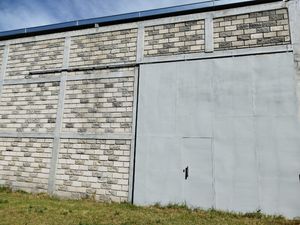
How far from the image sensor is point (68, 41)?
28.9 feet

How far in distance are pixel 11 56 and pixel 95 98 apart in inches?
155

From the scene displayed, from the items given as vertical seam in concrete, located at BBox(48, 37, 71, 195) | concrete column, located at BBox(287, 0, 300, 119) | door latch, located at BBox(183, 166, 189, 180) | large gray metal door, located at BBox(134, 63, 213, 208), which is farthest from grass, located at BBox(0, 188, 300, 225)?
concrete column, located at BBox(287, 0, 300, 119)

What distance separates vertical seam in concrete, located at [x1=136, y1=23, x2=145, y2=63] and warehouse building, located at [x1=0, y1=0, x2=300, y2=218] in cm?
3

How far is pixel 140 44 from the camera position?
7879mm

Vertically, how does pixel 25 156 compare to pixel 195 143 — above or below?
below

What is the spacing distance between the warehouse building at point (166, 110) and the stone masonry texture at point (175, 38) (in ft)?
0.10

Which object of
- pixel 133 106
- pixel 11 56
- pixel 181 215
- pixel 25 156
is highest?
pixel 11 56

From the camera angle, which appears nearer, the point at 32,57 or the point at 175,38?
the point at 175,38

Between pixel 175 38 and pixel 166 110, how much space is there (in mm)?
2069

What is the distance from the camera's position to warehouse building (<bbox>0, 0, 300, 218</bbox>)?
6.32 meters

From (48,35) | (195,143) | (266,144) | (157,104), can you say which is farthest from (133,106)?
(48,35)

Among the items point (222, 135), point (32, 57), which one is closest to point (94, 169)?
point (222, 135)

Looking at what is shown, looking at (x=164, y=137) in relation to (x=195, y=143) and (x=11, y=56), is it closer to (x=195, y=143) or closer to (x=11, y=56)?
(x=195, y=143)

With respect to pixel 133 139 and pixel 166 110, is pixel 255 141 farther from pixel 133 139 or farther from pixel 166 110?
pixel 133 139
